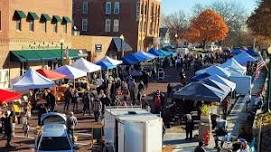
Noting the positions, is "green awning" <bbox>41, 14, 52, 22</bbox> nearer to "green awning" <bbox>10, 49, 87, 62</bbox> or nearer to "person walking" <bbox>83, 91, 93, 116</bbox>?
"green awning" <bbox>10, 49, 87, 62</bbox>

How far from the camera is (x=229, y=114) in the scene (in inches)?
1179

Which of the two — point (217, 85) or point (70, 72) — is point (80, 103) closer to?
point (70, 72)

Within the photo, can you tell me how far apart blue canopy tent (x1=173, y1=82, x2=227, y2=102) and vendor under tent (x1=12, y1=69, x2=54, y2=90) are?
684 cm

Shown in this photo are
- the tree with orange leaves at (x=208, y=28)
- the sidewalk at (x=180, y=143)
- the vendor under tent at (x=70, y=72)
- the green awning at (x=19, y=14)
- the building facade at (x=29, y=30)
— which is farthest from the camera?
the tree with orange leaves at (x=208, y=28)

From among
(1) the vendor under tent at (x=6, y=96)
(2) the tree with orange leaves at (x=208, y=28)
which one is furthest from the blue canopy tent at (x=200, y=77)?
(2) the tree with orange leaves at (x=208, y=28)

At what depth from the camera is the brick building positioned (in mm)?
73812

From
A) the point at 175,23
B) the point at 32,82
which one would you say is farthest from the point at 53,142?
the point at 175,23

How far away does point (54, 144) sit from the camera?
59.1ft

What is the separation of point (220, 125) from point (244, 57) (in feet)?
102

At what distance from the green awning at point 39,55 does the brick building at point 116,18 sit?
85.5 feet

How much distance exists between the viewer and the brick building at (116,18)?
7381cm

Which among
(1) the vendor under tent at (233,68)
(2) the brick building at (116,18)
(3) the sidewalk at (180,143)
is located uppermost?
(2) the brick building at (116,18)

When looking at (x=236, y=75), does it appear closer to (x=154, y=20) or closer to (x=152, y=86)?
(x=152, y=86)

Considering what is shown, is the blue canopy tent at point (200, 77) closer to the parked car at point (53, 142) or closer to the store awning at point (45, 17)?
the store awning at point (45, 17)
